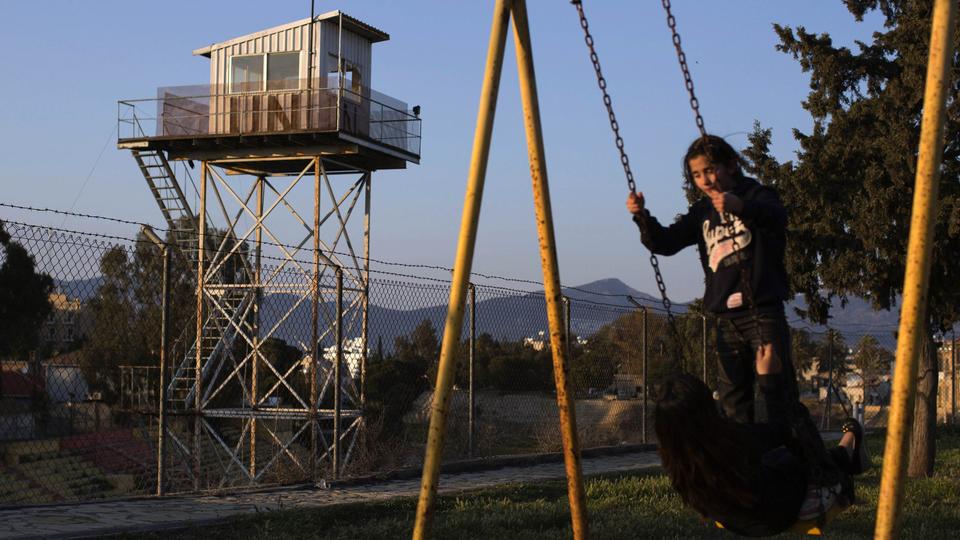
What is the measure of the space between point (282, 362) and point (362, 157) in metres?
5.96

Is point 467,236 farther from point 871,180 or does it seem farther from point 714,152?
point 871,180

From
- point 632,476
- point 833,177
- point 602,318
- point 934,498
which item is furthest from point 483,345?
point 934,498

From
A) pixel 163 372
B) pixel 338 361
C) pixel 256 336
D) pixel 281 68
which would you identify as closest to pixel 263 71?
pixel 281 68

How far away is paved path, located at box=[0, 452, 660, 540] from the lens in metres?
8.60

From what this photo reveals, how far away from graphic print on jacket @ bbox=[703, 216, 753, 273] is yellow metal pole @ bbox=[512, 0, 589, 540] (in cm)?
78

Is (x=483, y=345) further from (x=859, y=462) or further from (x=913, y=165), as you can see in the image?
(x=859, y=462)

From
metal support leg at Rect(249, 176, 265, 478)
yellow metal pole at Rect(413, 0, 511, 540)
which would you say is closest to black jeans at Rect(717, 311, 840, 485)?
yellow metal pole at Rect(413, 0, 511, 540)

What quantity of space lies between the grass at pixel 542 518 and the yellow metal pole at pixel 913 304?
4.17m

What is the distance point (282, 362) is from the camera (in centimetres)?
2620

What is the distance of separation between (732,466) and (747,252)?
106 centimetres

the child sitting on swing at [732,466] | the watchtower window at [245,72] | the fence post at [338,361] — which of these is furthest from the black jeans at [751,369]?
the watchtower window at [245,72]

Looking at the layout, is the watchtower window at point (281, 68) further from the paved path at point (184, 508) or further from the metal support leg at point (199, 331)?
the paved path at point (184, 508)

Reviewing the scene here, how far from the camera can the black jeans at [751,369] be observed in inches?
193

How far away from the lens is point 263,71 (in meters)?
23.7
